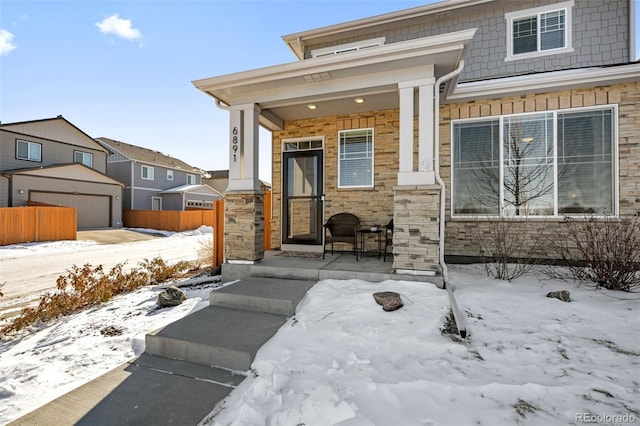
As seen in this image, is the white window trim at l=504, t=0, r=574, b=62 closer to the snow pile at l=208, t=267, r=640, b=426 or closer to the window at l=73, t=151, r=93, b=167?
the snow pile at l=208, t=267, r=640, b=426

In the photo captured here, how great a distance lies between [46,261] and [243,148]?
8.00 meters

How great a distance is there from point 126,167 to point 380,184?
22.0 metres

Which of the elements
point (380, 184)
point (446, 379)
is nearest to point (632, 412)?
point (446, 379)

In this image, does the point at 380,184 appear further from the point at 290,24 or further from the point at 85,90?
the point at 85,90

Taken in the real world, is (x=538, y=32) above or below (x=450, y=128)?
above

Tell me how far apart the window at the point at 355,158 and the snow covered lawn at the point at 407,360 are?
296 cm

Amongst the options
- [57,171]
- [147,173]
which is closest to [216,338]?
[57,171]

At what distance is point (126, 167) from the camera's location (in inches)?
839

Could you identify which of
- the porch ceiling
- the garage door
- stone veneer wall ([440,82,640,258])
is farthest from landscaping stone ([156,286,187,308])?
the garage door

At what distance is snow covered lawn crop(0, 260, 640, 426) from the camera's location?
1837 millimetres

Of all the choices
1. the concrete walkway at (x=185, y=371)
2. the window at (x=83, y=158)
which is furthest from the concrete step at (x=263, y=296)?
the window at (x=83, y=158)

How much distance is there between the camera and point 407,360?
240cm

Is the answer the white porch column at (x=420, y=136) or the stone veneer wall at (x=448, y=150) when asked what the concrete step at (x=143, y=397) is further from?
the stone veneer wall at (x=448, y=150)

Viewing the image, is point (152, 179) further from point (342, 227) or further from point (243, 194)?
point (342, 227)
